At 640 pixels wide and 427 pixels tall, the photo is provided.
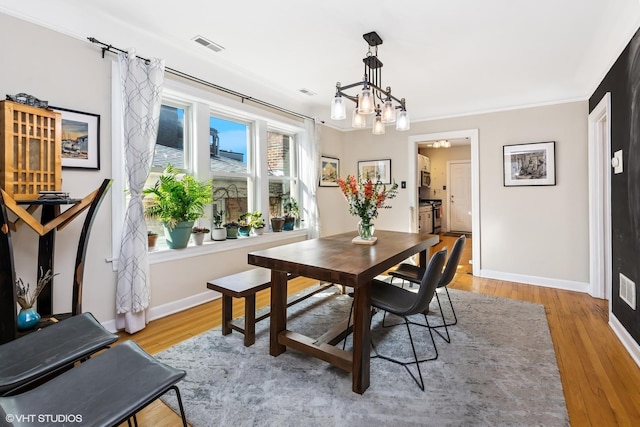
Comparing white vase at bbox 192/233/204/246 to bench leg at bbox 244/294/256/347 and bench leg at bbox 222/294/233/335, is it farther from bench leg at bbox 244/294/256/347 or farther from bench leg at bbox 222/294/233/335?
bench leg at bbox 244/294/256/347

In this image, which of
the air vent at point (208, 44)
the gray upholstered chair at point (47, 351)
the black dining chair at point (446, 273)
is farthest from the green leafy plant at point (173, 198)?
the black dining chair at point (446, 273)

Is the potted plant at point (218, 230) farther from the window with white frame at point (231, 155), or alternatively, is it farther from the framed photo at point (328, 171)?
the framed photo at point (328, 171)

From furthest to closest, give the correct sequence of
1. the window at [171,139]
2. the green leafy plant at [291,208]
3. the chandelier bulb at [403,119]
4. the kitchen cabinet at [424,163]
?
the kitchen cabinet at [424,163], the green leafy plant at [291,208], the window at [171,139], the chandelier bulb at [403,119]

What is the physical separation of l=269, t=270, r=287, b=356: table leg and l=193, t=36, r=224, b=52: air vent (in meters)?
Result: 2.12

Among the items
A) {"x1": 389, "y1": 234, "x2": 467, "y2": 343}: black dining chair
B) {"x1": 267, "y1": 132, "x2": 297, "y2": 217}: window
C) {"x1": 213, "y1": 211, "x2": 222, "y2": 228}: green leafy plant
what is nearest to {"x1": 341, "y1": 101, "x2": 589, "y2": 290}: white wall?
{"x1": 389, "y1": 234, "x2": 467, "y2": 343}: black dining chair

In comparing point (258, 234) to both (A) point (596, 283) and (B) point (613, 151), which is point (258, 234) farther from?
(A) point (596, 283)

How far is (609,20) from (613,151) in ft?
3.48

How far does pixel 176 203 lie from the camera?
296 centimetres

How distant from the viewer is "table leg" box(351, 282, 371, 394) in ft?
6.03

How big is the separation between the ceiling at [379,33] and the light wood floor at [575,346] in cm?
232

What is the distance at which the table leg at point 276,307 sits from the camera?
2.26m

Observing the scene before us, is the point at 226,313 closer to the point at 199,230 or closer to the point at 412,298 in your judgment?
the point at 199,230

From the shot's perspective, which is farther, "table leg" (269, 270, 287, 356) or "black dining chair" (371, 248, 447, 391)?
"table leg" (269, 270, 287, 356)

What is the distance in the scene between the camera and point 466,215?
8609 mm
